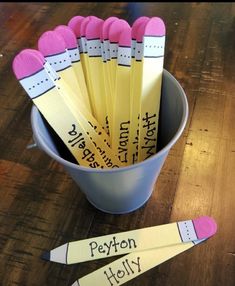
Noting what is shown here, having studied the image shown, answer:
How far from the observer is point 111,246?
1.42ft

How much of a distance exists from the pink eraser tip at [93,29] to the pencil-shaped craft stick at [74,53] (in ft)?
0.06

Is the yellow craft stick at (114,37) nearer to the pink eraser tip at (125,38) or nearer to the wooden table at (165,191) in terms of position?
the pink eraser tip at (125,38)

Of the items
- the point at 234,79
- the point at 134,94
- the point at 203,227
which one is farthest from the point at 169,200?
the point at 234,79

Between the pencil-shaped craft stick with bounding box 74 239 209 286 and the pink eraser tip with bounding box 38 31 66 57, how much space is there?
0.27 meters

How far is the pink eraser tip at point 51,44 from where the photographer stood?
0.36 meters

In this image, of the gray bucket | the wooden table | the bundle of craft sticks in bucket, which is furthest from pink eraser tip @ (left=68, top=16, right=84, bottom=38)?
the wooden table

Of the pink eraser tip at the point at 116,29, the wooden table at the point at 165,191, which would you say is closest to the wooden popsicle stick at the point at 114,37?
the pink eraser tip at the point at 116,29

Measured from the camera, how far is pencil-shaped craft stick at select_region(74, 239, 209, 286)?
0.41 meters

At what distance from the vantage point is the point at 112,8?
810 mm

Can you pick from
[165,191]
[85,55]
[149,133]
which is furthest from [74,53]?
[165,191]

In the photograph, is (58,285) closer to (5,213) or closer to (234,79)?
(5,213)

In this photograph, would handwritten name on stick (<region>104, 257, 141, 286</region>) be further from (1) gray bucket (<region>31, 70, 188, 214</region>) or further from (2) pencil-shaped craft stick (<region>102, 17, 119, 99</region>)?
(2) pencil-shaped craft stick (<region>102, 17, 119, 99</region>)

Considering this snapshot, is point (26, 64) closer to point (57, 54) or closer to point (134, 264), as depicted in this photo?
point (57, 54)

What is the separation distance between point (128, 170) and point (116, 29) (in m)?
0.17
